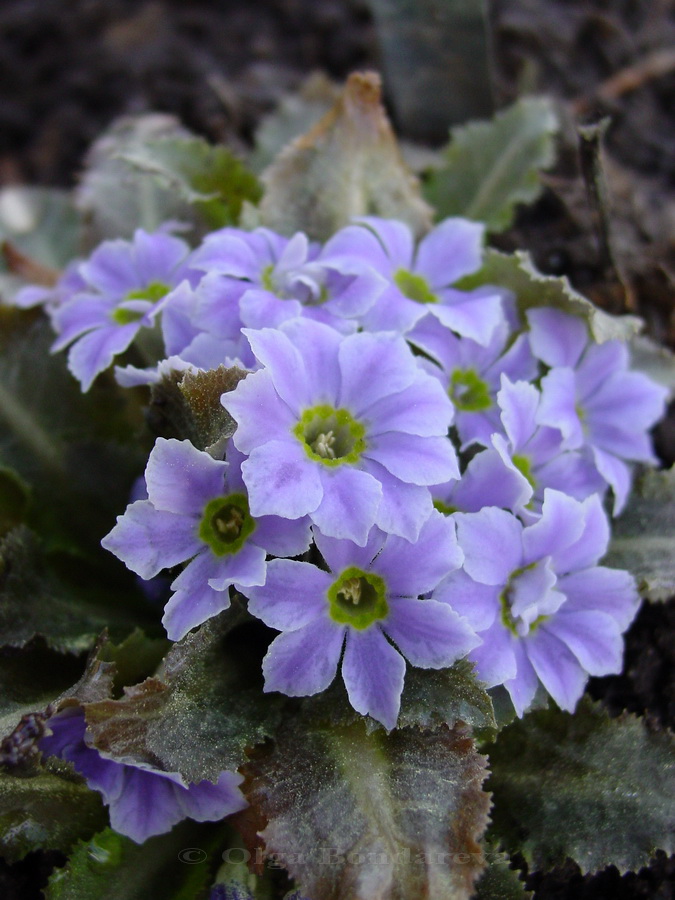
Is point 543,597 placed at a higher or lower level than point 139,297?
lower

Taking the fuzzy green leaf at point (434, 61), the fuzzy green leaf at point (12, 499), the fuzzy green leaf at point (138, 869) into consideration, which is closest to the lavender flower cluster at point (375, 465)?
the fuzzy green leaf at point (138, 869)

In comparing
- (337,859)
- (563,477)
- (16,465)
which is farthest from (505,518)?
(16,465)

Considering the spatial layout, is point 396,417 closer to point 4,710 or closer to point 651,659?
point 4,710

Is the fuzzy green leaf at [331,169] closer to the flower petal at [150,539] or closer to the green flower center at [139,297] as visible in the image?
the green flower center at [139,297]

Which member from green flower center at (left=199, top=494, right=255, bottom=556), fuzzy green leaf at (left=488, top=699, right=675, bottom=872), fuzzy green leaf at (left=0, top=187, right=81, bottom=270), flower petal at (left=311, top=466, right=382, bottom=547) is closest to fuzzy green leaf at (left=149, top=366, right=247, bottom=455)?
green flower center at (left=199, top=494, right=255, bottom=556)

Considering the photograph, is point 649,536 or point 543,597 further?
point 649,536

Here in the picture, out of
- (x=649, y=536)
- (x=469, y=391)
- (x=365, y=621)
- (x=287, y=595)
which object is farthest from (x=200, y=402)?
(x=649, y=536)

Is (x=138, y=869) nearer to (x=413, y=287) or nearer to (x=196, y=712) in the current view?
(x=196, y=712)

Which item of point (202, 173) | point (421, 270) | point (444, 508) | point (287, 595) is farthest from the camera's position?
point (202, 173)
